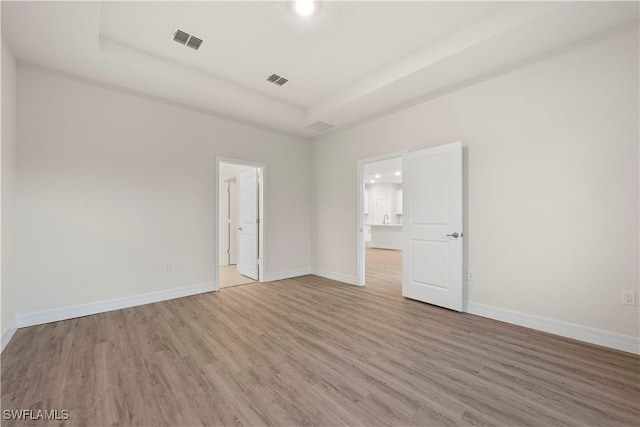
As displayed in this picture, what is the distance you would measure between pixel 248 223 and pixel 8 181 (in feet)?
10.8

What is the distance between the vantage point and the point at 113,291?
3496mm

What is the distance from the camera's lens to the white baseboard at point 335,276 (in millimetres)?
4906

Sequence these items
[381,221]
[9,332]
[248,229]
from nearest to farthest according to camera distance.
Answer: [9,332] < [248,229] < [381,221]

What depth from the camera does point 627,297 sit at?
2410 mm

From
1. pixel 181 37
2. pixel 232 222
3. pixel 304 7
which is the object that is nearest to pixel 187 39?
pixel 181 37

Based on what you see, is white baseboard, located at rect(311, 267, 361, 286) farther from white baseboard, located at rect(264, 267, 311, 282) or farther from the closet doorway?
the closet doorway

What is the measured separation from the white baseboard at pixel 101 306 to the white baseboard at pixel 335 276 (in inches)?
85.7

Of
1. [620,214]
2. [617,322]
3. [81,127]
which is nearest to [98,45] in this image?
[81,127]

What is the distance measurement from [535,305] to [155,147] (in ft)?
17.0

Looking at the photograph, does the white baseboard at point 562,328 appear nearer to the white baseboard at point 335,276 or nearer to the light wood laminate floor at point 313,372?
the light wood laminate floor at point 313,372

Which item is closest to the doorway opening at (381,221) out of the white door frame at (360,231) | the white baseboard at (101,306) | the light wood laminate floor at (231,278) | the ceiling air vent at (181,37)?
the white door frame at (360,231)

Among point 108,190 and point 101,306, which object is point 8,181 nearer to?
point 108,190

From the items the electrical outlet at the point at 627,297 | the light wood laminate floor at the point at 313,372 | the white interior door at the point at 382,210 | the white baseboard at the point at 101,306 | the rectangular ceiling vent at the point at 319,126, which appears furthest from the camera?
the white interior door at the point at 382,210

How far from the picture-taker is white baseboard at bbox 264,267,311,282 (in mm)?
5082
